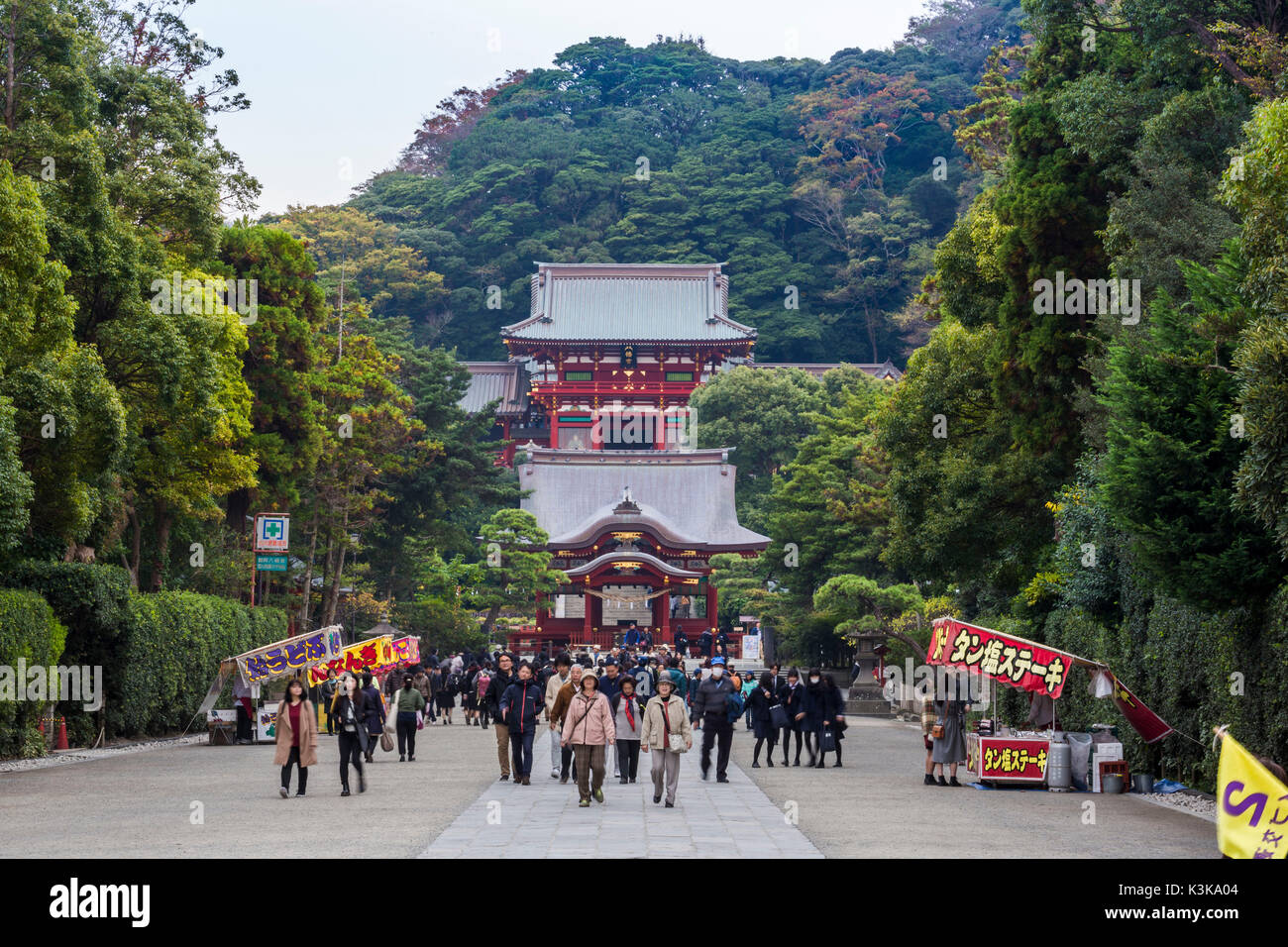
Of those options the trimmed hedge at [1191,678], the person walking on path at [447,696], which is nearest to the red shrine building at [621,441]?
the person walking on path at [447,696]

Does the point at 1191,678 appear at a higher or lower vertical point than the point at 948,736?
higher

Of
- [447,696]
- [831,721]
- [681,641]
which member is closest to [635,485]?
[681,641]

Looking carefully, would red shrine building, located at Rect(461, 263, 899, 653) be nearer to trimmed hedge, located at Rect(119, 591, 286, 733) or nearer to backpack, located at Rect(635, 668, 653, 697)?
trimmed hedge, located at Rect(119, 591, 286, 733)

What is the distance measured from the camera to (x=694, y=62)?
102250 millimetres

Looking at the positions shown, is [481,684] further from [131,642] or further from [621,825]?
[621,825]

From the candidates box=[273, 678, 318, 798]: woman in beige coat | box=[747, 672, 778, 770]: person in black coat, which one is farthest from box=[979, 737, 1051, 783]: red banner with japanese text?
box=[273, 678, 318, 798]: woman in beige coat

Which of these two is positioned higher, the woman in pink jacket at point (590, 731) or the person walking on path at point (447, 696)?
the woman in pink jacket at point (590, 731)

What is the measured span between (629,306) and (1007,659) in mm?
50593

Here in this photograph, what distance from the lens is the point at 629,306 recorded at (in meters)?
65.4

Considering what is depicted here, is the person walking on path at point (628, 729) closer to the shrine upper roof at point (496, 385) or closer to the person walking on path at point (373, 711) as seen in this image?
the person walking on path at point (373, 711)

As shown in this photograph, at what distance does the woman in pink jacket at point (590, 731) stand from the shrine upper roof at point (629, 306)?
4839 centimetres

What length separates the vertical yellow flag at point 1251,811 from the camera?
22.6 ft

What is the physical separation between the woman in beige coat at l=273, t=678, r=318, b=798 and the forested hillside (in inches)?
2552

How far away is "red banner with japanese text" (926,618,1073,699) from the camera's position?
15.8m
